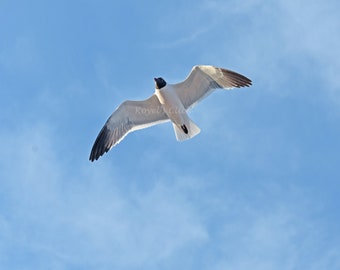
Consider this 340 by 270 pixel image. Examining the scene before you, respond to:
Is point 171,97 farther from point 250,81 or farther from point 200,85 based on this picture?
point 250,81

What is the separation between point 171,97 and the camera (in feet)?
57.9

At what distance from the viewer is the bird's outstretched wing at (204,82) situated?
17.7 metres

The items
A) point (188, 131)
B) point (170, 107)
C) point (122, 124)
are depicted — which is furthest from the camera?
point (122, 124)

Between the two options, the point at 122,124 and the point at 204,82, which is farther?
the point at 122,124

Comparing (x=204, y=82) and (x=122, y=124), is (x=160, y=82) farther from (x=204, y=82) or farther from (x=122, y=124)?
(x=122, y=124)

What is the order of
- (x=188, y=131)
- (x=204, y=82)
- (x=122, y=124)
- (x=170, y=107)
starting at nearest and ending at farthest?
(x=188, y=131) → (x=170, y=107) → (x=204, y=82) → (x=122, y=124)

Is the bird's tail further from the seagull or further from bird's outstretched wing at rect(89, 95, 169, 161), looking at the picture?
bird's outstretched wing at rect(89, 95, 169, 161)

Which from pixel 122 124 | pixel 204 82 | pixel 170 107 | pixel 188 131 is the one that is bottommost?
pixel 188 131

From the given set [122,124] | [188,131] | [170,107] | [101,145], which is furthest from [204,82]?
[101,145]

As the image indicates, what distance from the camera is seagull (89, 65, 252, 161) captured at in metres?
17.6

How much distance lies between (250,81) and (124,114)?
3250 millimetres

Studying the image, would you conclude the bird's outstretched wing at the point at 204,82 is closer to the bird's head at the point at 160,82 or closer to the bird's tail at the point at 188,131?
the bird's head at the point at 160,82

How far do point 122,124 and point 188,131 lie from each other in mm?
1887

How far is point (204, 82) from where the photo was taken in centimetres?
1788
